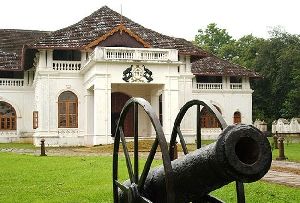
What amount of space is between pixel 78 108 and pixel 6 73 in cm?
740

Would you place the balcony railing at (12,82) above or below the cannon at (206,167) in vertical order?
above

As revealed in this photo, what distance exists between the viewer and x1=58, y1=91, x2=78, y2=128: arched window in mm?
27573

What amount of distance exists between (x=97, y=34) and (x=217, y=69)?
33.7 feet

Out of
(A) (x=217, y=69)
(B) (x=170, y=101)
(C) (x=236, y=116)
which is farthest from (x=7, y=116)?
(C) (x=236, y=116)

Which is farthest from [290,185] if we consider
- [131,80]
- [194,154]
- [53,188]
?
[131,80]

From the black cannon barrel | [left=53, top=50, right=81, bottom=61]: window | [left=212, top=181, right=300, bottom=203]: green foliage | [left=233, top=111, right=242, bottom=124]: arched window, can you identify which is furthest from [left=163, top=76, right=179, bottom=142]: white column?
the black cannon barrel

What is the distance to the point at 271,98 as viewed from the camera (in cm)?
4325

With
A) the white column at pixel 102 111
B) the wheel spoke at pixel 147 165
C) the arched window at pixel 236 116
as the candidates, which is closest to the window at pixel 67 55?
the white column at pixel 102 111

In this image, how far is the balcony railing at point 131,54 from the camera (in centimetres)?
2419

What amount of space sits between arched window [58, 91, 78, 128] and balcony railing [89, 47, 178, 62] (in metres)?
4.10

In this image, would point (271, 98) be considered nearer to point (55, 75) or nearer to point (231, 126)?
point (55, 75)

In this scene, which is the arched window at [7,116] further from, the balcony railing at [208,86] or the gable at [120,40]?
the balcony railing at [208,86]

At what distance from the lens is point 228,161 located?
314 cm

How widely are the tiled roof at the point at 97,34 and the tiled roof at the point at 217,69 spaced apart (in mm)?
4702
